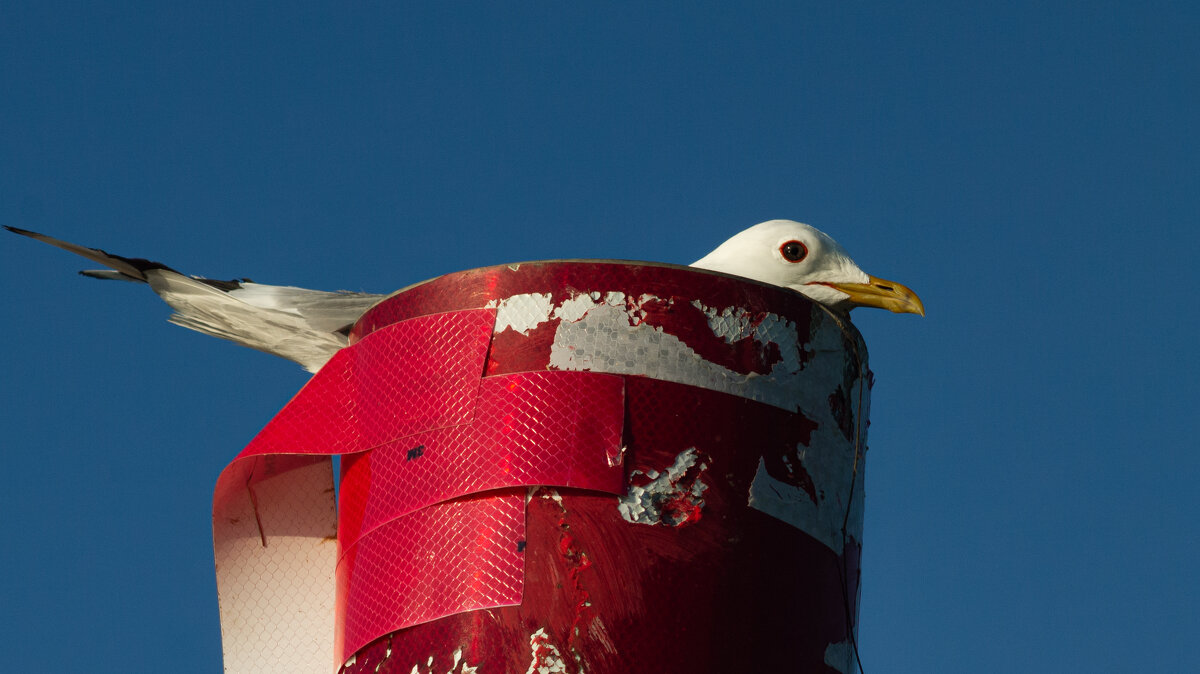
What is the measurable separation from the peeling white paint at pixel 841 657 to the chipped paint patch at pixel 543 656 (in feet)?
3.54

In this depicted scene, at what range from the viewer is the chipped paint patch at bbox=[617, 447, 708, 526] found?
6055mm

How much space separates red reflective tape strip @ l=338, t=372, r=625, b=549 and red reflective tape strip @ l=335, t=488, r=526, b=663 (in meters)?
0.07

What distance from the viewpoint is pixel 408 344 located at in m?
6.65

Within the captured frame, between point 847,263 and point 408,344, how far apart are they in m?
2.05

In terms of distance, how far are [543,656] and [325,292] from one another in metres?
2.32

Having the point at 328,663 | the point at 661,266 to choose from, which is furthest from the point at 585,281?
the point at 328,663

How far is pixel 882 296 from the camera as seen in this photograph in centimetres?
735

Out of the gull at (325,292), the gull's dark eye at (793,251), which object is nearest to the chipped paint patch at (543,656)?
the gull at (325,292)

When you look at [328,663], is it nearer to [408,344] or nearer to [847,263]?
[408,344]

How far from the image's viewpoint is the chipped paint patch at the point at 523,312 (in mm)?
6391

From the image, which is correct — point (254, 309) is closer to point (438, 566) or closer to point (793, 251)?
point (438, 566)

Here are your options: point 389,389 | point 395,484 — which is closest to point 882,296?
point 389,389

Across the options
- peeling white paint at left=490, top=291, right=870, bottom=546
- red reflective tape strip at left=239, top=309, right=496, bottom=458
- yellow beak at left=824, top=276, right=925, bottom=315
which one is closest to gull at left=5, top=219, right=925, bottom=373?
yellow beak at left=824, top=276, right=925, bottom=315

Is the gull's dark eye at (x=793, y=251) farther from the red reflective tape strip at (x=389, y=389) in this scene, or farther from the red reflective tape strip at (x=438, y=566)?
the red reflective tape strip at (x=438, y=566)
